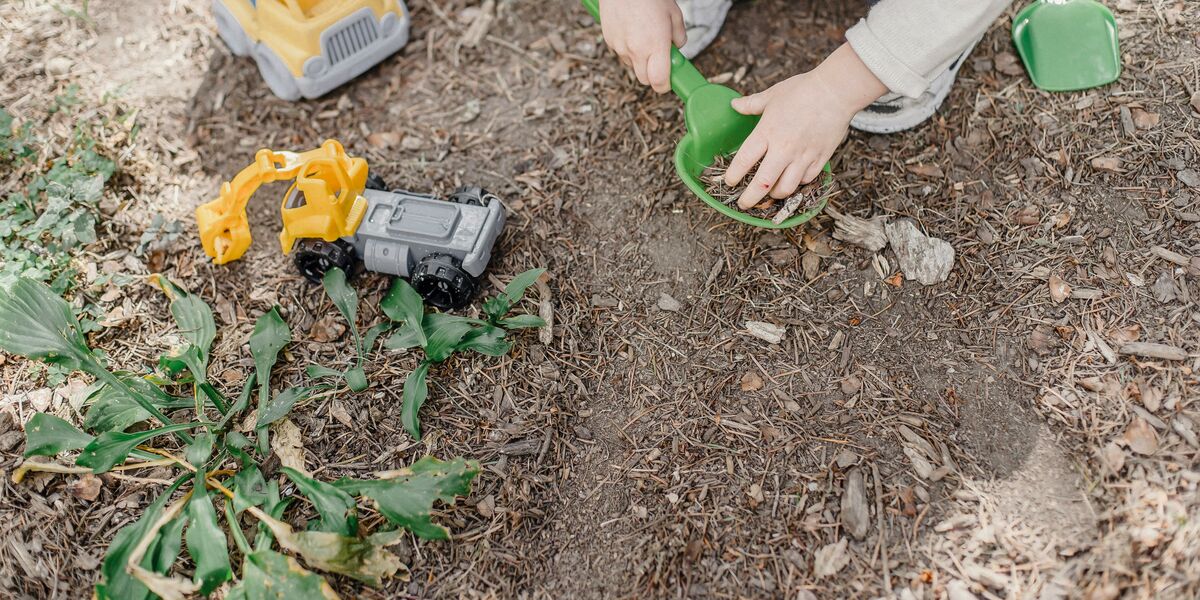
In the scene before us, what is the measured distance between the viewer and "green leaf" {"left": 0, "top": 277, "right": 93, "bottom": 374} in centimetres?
158

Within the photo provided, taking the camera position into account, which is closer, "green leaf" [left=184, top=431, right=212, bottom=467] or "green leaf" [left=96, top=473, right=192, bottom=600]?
"green leaf" [left=96, top=473, right=192, bottom=600]

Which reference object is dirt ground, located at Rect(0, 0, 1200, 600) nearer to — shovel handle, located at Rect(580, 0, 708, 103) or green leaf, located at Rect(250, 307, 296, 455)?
green leaf, located at Rect(250, 307, 296, 455)

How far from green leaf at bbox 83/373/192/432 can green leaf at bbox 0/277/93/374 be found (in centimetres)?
7

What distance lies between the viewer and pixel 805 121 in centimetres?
158

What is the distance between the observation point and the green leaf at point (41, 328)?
5.18 ft

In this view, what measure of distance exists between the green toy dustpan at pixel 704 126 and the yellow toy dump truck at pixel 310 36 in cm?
85

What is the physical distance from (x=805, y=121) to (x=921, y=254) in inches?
16.0

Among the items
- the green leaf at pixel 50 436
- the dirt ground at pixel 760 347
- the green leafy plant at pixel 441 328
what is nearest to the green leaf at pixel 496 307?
the green leafy plant at pixel 441 328

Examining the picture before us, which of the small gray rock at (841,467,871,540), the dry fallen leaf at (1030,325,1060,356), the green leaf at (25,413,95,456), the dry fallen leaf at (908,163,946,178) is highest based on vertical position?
the green leaf at (25,413,95,456)

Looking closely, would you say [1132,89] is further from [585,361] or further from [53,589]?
[53,589]

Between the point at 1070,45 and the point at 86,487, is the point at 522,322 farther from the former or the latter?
the point at 1070,45

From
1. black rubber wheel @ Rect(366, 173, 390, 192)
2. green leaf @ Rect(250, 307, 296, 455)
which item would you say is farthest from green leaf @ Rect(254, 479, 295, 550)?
black rubber wheel @ Rect(366, 173, 390, 192)

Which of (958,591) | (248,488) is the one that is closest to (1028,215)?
(958,591)

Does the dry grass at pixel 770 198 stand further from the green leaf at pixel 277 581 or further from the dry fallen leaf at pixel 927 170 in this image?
the green leaf at pixel 277 581
